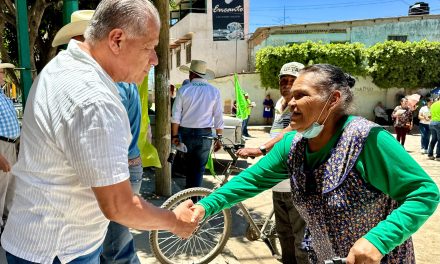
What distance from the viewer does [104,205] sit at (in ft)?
4.80

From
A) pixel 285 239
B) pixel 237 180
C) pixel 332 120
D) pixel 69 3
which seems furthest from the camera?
pixel 69 3

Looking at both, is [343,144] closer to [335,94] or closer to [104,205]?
[335,94]

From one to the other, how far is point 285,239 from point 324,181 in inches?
69.2

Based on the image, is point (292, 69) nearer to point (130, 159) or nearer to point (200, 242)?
point (130, 159)

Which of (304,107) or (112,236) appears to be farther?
(112,236)

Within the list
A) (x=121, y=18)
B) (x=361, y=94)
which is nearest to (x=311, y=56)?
(x=361, y=94)

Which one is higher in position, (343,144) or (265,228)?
(343,144)

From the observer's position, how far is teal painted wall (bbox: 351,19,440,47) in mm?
26969

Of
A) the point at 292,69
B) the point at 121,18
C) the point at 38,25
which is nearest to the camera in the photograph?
the point at 121,18

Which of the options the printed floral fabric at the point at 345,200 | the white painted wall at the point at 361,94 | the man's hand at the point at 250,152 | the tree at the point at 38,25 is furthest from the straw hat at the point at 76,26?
the white painted wall at the point at 361,94

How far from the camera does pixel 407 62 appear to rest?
23828 millimetres

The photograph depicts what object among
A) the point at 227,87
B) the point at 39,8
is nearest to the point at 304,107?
the point at 39,8

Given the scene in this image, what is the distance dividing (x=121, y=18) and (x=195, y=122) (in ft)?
13.1

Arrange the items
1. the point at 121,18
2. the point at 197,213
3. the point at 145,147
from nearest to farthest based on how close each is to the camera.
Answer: the point at 121,18 → the point at 197,213 → the point at 145,147
